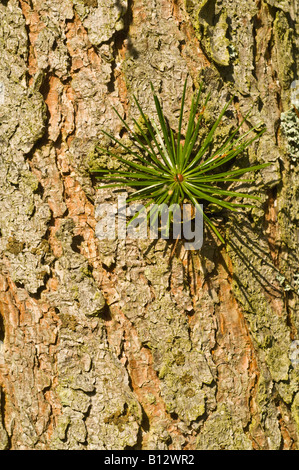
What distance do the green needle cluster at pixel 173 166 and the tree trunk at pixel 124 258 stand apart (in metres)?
0.07

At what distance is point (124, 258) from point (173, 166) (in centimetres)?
34

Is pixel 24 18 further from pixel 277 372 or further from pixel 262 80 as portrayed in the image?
pixel 277 372

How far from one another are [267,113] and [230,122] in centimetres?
18

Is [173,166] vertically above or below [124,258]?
above

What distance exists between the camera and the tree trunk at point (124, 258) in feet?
4.27

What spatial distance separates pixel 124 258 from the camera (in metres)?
1.33

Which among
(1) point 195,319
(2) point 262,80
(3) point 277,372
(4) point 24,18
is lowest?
(3) point 277,372

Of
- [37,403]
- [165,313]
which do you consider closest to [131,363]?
[165,313]

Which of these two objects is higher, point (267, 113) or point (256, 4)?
point (256, 4)

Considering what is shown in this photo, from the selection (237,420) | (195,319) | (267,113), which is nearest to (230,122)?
(267,113)

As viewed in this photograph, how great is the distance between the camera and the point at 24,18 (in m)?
1.33

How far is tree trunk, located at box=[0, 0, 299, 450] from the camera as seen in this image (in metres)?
1.30
